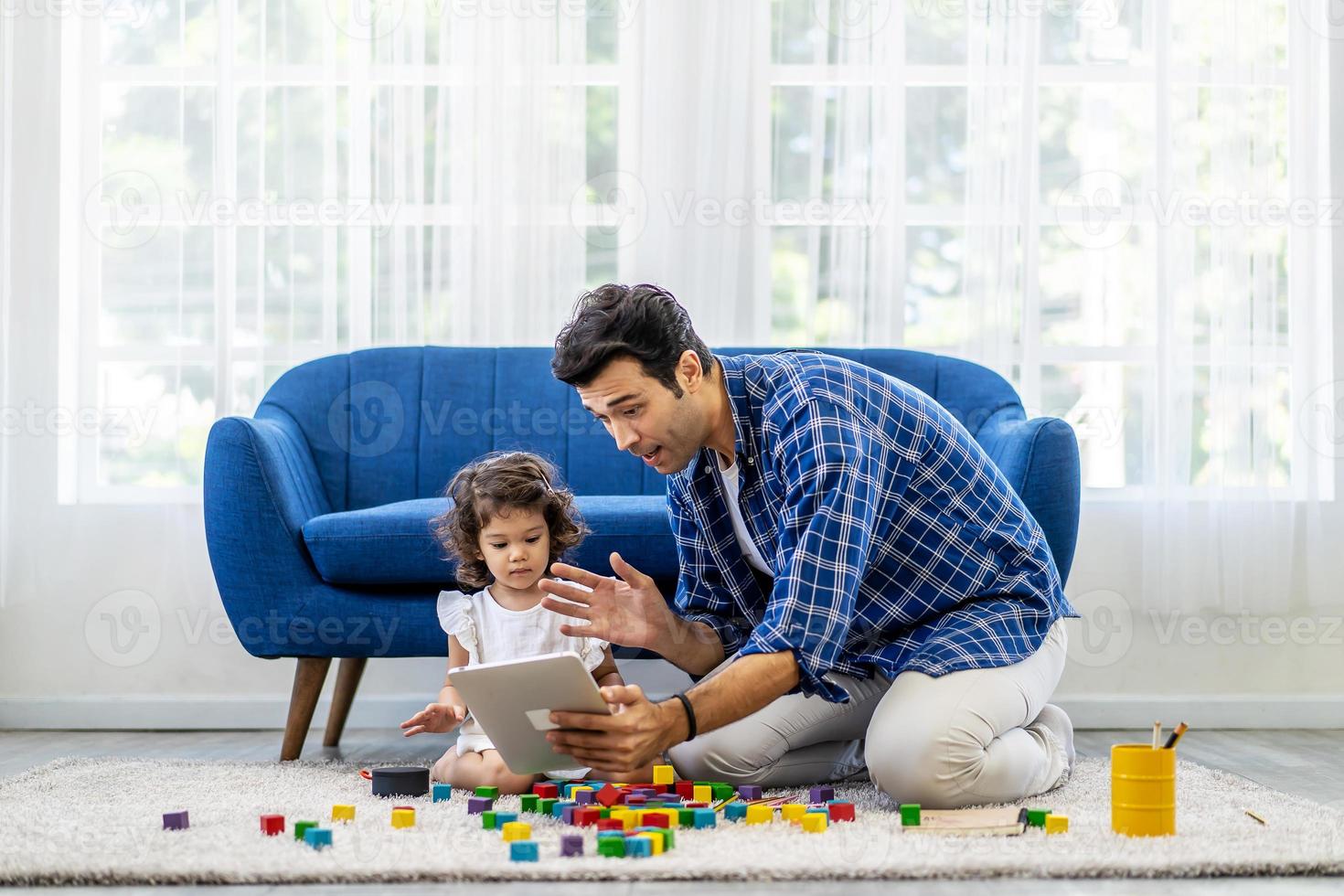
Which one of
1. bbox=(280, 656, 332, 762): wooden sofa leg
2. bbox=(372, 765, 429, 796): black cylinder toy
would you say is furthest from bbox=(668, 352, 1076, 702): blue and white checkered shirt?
bbox=(280, 656, 332, 762): wooden sofa leg

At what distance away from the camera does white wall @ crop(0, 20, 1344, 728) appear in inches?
128

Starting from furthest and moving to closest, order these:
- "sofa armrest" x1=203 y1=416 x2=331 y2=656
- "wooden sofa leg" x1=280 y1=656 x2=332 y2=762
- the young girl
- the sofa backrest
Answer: the sofa backrest < "wooden sofa leg" x1=280 y1=656 x2=332 y2=762 < "sofa armrest" x1=203 y1=416 x2=331 y2=656 < the young girl

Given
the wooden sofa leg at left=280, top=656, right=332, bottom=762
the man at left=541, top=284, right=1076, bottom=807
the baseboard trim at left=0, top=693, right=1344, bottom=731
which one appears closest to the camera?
the man at left=541, top=284, right=1076, bottom=807

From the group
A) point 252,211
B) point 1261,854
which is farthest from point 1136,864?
point 252,211

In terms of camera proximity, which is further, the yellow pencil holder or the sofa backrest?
the sofa backrest

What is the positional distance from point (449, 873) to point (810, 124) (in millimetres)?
2406

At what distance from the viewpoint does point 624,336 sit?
173 centimetres

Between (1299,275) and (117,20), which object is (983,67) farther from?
(117,20)

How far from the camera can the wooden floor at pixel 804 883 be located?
1395mm

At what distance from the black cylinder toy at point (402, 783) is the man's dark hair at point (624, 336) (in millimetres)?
720

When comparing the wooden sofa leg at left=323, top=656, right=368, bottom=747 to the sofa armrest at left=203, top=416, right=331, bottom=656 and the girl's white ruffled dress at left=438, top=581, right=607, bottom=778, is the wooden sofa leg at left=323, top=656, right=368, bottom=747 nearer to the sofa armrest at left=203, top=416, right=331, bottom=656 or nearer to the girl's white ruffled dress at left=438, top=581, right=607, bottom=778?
the sofa armrest at left=203, top=416, right=331, bottom=656

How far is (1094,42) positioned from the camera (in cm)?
338

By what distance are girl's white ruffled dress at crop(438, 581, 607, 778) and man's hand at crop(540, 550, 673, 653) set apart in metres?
0.23

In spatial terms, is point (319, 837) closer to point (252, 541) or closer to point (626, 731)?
point (626, 731)
